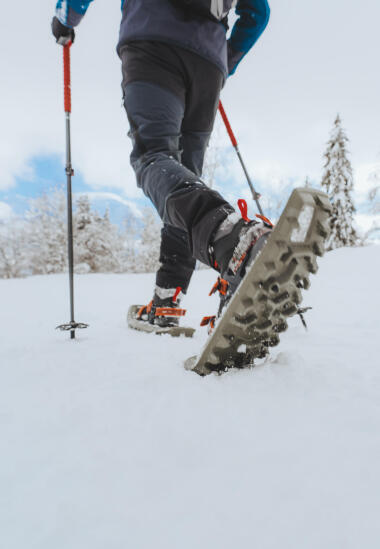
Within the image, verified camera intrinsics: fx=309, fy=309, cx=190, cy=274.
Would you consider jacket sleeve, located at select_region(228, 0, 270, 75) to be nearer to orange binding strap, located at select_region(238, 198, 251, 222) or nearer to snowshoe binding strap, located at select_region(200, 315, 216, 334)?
orange binding strap, located at select_region(238, 198, 251, 222)

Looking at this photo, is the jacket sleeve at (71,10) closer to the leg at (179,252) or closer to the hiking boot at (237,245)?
the leg at (179,252)

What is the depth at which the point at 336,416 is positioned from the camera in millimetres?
535

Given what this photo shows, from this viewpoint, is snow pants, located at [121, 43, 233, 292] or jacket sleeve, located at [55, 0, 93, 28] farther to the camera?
jacket sleeve, located at [55, 0, 93, 28]

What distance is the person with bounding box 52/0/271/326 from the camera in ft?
2.56

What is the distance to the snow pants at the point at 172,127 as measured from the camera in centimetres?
82

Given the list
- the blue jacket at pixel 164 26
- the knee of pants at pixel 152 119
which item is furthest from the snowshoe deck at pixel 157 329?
the blue jacket at pixel 164 26

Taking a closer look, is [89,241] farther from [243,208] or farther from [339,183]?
[243,208]

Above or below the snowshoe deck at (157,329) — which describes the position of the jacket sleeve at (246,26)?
above

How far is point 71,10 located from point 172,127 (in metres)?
0.71

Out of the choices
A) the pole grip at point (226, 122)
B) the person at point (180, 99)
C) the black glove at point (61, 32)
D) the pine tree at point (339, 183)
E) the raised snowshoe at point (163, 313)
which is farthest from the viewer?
the pine tree at point (339, 183)

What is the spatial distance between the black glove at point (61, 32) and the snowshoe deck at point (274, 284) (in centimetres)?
146

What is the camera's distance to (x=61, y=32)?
1.42m

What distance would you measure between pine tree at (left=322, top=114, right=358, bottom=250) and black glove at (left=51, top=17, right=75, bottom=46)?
15.9 meters

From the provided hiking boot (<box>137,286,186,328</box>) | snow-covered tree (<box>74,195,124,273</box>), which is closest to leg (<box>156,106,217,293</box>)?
hiking boot (<box>137,286,186,328</box>)
